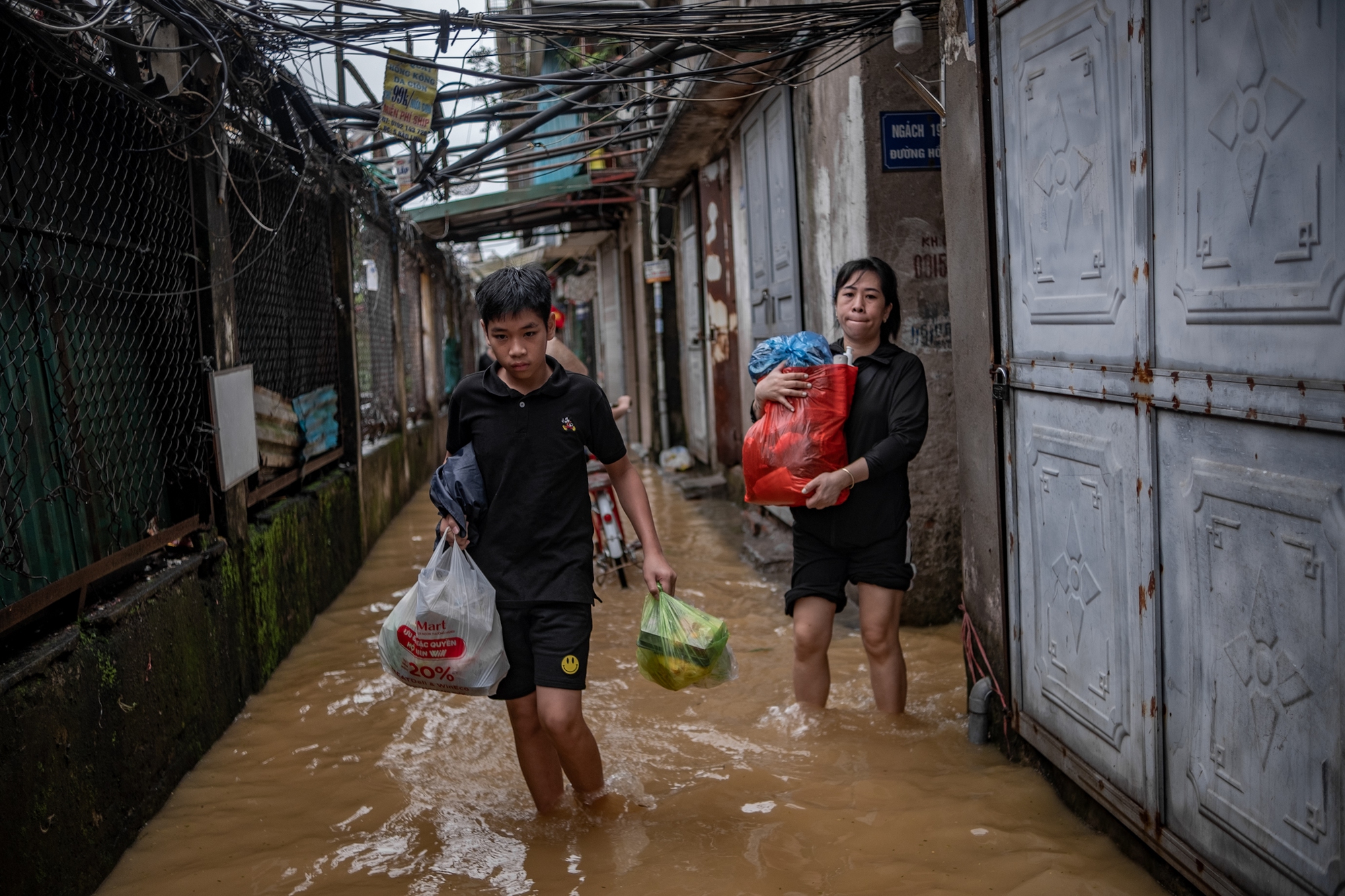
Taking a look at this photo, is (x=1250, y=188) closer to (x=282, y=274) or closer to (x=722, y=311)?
(x=282, y=274)

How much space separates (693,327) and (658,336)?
1.78m

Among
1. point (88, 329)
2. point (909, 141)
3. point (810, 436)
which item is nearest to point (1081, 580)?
point (810, 436)

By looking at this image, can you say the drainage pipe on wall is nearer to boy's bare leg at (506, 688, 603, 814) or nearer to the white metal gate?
the white metal gate

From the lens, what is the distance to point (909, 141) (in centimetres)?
532

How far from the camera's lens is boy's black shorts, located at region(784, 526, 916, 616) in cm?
369

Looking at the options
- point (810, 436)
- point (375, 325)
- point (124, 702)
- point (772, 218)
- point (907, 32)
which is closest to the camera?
point (124, 702)

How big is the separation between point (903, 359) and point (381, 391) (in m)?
7.98

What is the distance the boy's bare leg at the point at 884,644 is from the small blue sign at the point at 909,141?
2560 mm

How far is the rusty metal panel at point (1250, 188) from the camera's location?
1923 mm

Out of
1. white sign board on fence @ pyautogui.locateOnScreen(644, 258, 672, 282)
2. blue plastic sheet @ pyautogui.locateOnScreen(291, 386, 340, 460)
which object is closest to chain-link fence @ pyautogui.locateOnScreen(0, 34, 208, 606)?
blue plastic sheet @ pyautogui.locateOnScreen(291, 386, 340, 460)

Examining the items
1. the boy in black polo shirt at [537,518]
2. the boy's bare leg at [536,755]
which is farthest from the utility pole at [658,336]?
the boy's bare leg at [536,755]

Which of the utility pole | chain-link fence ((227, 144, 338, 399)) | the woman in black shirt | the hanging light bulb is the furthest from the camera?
the utility pole

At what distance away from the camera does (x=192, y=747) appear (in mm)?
3957

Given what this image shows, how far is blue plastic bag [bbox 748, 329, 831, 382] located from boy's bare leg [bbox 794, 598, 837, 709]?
2.84ft
